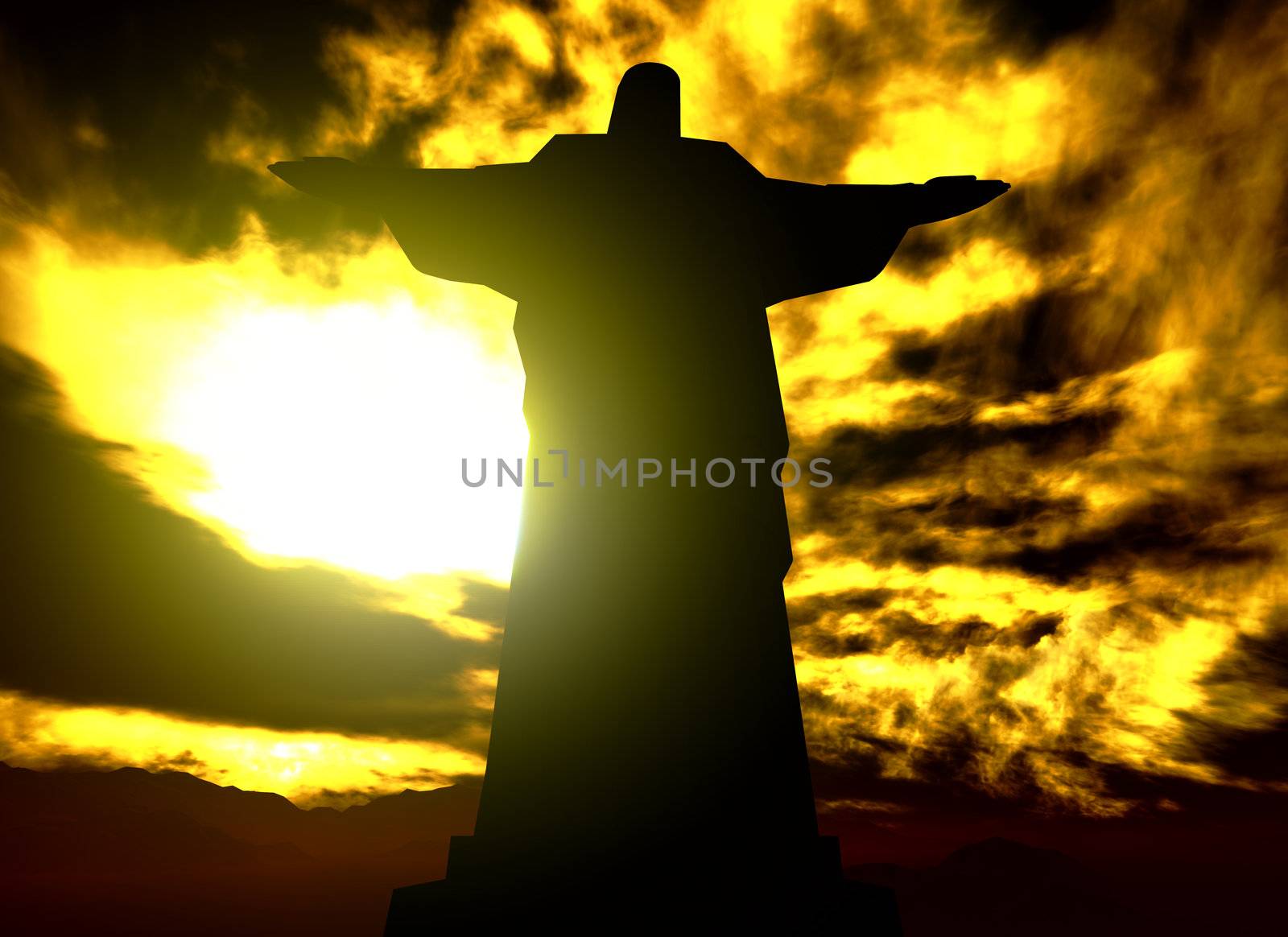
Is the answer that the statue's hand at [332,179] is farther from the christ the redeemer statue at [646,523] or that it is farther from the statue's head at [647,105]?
the statue's head at [647,105]

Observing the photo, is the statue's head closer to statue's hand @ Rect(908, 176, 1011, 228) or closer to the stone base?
statue's hand @ Rect(908, 176, 1011, 228)

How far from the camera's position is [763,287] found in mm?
4324

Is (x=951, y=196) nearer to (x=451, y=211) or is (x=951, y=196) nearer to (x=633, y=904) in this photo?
(x=451, y=211)

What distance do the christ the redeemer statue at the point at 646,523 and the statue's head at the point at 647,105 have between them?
0.05 ft

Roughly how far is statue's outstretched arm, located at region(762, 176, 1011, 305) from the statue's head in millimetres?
622

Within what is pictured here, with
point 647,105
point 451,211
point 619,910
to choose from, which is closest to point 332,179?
point 451,211

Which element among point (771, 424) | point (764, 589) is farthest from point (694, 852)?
point (771, 424)

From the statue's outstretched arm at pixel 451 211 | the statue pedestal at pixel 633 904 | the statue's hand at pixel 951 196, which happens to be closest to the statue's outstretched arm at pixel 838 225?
the statue's hand at pixel 951 196

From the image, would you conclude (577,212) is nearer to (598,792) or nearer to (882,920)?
(598,792)

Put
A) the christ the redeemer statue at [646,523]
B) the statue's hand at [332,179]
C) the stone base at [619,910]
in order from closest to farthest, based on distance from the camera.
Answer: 1. the stone base at [619,910]
2. the christ the redeemer statue at [646,523]
3. the statue's hand at [332,179]

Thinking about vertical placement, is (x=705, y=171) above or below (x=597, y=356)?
above

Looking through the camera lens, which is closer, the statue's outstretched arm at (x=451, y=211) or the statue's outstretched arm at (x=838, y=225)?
the statue's outstretched arm at (x=451, y=211)

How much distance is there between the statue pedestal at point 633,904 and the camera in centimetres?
297

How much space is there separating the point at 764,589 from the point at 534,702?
108cm
